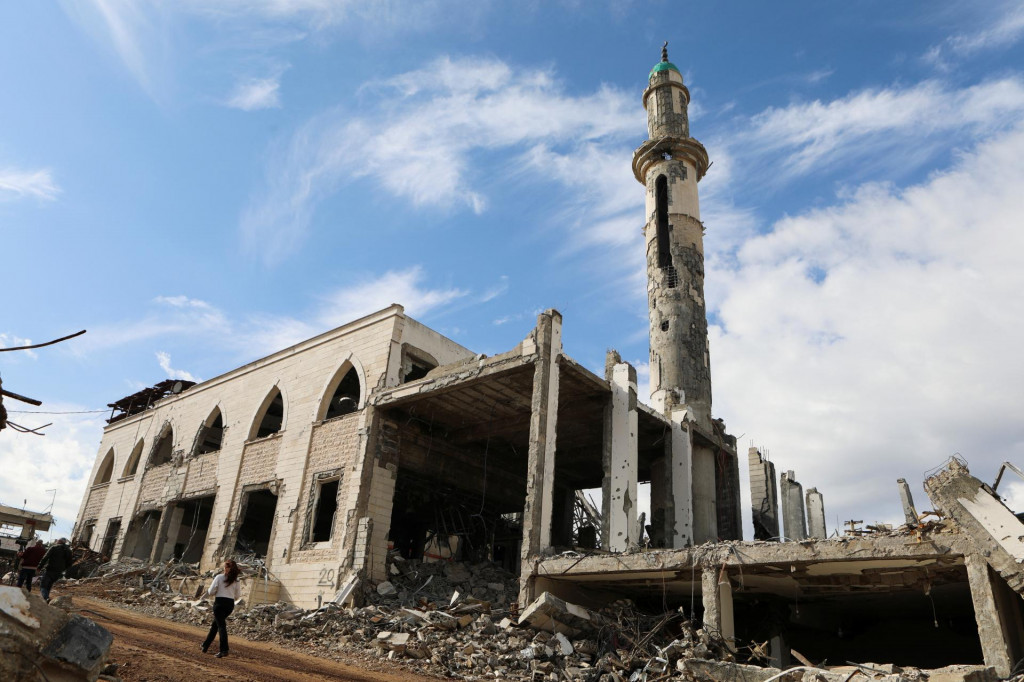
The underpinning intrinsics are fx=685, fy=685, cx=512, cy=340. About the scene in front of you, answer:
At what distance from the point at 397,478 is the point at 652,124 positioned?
13911mm

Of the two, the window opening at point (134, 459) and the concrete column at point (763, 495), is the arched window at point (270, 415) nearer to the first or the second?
the window opening at point (134, 459)

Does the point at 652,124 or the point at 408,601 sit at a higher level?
→ the point at 652,124

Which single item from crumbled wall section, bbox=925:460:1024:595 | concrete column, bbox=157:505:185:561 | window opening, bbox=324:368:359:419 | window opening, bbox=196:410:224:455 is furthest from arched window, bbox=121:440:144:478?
crumbled wall section, bbox=925:460:1024:595

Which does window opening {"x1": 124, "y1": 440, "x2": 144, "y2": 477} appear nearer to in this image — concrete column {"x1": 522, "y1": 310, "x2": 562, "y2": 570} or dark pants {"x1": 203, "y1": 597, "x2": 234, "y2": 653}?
concrete column {"x1": 522, "y1": 310, "x2": 562, "y2": 570}

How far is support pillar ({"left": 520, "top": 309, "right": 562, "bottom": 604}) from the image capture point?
42.8ft

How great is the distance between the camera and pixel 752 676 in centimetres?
877

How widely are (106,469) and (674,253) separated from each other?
81.4ft

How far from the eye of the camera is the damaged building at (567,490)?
10.7 m

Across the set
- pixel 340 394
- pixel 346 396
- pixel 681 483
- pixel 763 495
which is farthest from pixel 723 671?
pixel 340 394

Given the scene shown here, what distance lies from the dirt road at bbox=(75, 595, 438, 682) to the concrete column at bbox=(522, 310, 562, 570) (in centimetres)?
368

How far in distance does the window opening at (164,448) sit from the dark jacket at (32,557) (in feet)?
45.5

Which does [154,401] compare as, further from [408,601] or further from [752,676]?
[752,676]

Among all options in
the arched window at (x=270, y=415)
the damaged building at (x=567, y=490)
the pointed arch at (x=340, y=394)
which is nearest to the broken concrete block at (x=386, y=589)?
the damaged building at (x=567, y=490)

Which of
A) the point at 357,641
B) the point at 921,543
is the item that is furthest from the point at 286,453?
the point at 921,543
